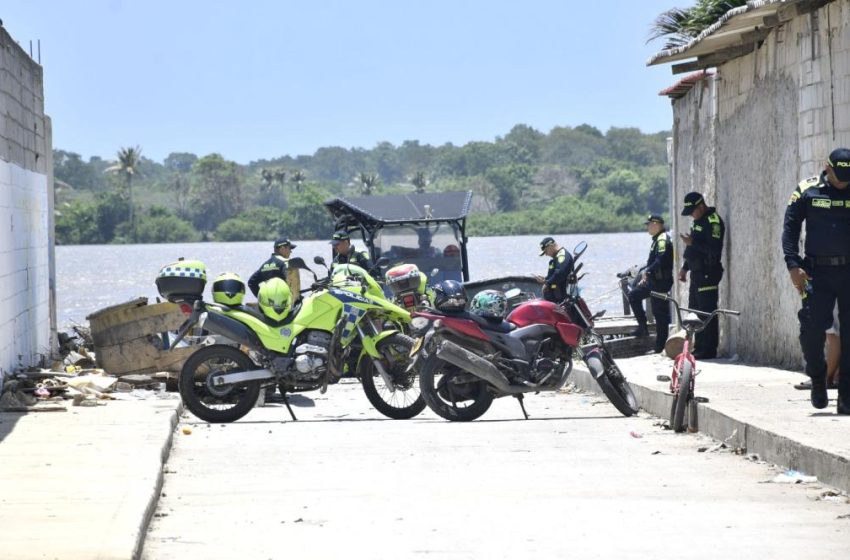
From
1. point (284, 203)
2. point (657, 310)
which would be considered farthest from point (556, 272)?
point (284, 203)

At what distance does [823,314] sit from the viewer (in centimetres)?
1180

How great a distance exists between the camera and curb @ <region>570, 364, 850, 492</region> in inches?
373

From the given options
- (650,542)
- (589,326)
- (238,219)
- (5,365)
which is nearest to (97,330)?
(5,365)

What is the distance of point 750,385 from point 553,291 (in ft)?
16.4

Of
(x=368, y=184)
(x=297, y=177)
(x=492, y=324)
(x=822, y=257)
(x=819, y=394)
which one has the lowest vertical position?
(x=819, y=394)

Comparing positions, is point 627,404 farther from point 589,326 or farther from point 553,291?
point 553,291

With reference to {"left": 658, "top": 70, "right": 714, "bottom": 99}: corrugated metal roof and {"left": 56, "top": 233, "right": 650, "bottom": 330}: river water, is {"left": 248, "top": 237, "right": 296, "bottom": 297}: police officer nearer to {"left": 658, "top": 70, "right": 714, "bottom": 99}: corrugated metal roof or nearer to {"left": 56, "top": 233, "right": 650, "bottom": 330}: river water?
{"left": 658, "top": 70, "right": 714, "bottom": 99}: corrugated metal roof

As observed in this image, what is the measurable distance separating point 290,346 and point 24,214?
5.01 metres

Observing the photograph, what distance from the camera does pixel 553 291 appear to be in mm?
19281

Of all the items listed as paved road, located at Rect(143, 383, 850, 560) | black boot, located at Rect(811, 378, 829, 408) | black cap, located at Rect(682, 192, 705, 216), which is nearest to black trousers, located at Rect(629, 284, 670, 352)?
black cap, located at Rect(682, 192, 705, 216)

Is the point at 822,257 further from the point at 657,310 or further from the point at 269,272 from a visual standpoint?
A: the point at 657,310

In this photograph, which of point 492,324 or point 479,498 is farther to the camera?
point 492,324

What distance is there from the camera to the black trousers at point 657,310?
19594 mm

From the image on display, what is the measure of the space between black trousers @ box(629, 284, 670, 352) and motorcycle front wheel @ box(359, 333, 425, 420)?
559cm
